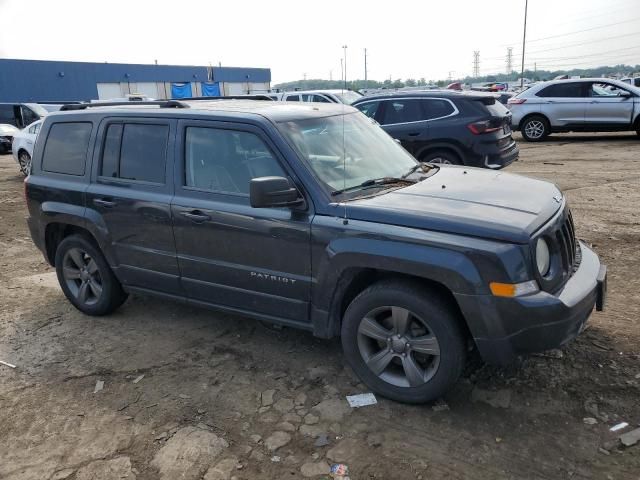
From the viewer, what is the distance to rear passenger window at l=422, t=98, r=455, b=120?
9.46 metres

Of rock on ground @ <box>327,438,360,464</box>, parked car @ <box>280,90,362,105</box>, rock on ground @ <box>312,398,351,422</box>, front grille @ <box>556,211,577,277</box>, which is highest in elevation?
parked car @ <box>280,90,362,105</box>

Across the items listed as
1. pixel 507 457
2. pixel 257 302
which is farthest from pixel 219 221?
pixel 507 457

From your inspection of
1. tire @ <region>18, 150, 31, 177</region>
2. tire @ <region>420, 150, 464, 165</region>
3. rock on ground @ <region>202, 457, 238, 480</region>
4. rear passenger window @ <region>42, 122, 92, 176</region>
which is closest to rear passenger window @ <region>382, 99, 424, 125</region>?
tire @ <region>420, 150, 464, 165</region>

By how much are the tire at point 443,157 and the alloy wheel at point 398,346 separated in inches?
252

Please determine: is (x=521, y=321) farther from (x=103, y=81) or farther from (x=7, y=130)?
(x=103, y=81)

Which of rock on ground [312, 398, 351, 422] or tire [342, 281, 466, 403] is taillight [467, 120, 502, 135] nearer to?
tire [342, 281, 466, 403]

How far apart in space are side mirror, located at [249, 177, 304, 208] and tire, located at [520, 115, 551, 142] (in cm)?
1414

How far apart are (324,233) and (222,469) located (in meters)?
1.48

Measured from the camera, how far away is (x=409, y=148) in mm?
9578

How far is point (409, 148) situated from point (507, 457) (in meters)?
7.23

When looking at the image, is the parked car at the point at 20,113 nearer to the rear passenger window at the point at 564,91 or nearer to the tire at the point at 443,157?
the tire at the point at 443,157

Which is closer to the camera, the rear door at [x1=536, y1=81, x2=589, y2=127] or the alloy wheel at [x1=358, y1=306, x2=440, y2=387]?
the alloy wheel at [x1=358, y1=306, x2=440, y2=387]

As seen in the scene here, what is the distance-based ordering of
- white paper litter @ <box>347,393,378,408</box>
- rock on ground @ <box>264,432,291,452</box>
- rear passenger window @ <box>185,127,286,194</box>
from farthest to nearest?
1. rear passenger window @ <box>185,127,286,194</box>
2. white paper litter @ <box>347,393,378,408</box>
3. rock on ground @ <box>264,432,291,452</box>

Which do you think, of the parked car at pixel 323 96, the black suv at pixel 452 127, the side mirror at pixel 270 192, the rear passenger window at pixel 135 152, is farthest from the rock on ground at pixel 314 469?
the parked car at pixel 323 96
